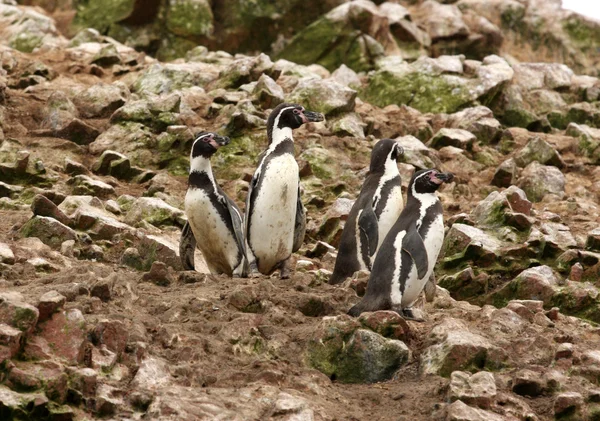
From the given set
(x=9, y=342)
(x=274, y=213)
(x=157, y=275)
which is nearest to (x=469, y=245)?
(x=274, y=213)

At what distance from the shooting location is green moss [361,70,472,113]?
17.4 metres

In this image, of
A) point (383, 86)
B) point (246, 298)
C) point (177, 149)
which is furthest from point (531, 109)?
point (246, 298)

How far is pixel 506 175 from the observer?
14438 millimetres

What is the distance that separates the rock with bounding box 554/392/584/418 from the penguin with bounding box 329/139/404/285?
141 inches

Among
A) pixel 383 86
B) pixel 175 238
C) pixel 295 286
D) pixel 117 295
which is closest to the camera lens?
pixel 117 295

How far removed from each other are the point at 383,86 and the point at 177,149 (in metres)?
5.03

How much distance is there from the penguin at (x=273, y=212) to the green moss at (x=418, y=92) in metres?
7.16

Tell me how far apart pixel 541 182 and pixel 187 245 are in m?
5.48

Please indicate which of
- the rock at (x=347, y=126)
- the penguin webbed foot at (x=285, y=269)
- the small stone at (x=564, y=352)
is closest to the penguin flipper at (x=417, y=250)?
the small stone at (x=564, y=352)

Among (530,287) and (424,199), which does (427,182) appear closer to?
(424,199)

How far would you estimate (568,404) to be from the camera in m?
6.81

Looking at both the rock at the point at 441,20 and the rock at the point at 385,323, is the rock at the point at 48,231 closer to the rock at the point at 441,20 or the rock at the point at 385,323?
the rock at the point at 385,323

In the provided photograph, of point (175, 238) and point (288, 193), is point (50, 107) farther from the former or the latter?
point (288, 193)

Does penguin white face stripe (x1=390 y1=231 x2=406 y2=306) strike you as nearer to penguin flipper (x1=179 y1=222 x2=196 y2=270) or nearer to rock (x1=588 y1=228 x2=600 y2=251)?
penguin flipper (x1=179 y1=222 x2=196 y2=270)
